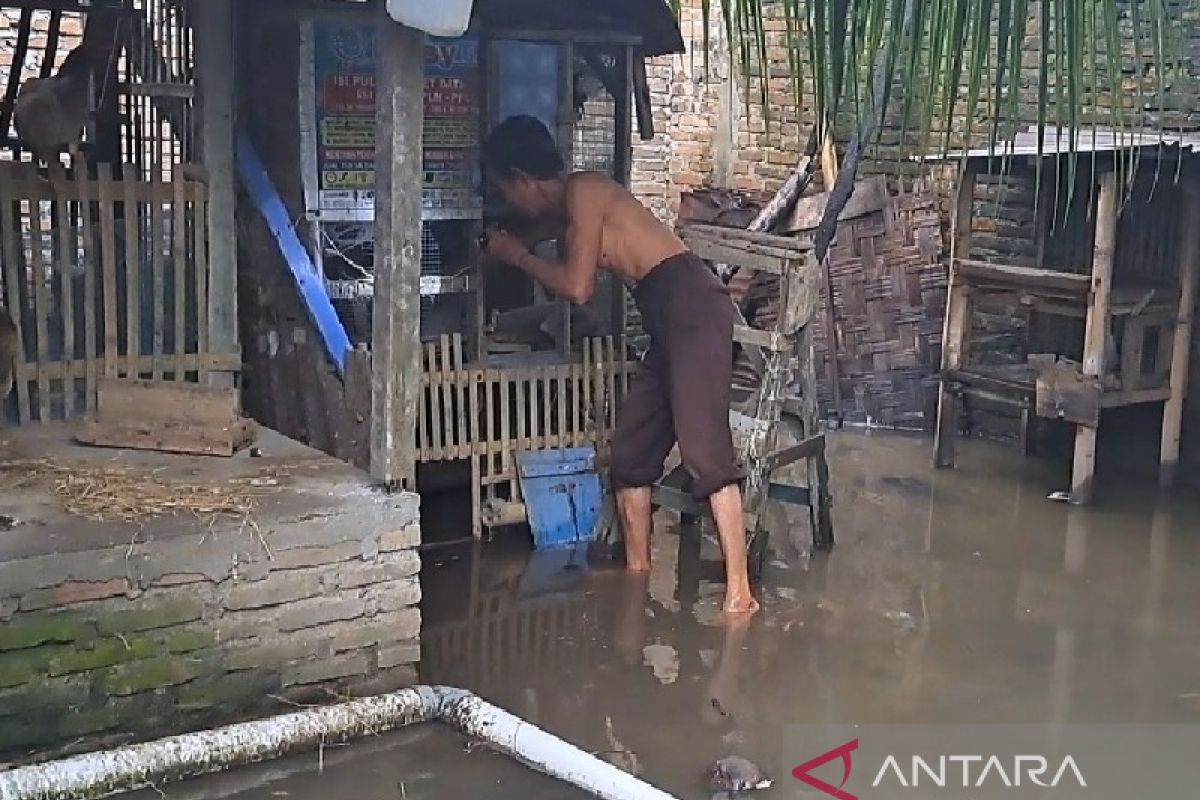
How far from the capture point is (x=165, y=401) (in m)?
5.48

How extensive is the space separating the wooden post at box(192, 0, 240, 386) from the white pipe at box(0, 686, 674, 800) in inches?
87.0

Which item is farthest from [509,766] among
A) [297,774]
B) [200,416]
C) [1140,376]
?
[1140,376]

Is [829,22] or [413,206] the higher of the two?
[829,22]

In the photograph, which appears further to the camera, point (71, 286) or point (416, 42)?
point (71, 286)

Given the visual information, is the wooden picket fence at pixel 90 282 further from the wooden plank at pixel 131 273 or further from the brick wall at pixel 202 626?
the brick wall at pixel 202 626

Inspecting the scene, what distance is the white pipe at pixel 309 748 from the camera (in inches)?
162

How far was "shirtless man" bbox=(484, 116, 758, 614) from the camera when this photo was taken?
6309mm

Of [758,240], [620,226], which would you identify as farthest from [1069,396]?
[620,226]

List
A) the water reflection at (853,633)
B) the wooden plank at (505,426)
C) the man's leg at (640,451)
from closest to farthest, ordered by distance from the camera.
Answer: the water reflection at (853,633)
the man's leg at (640,451)
the wooden plank at (505,426)

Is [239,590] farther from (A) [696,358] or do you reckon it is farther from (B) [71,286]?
(A) [696,358]

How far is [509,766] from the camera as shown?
4641mm

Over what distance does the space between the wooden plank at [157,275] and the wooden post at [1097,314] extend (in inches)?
194

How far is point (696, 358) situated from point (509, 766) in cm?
228

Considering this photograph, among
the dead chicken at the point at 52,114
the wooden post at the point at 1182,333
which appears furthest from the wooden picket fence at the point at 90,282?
the wooden post at the point at 1182,333
